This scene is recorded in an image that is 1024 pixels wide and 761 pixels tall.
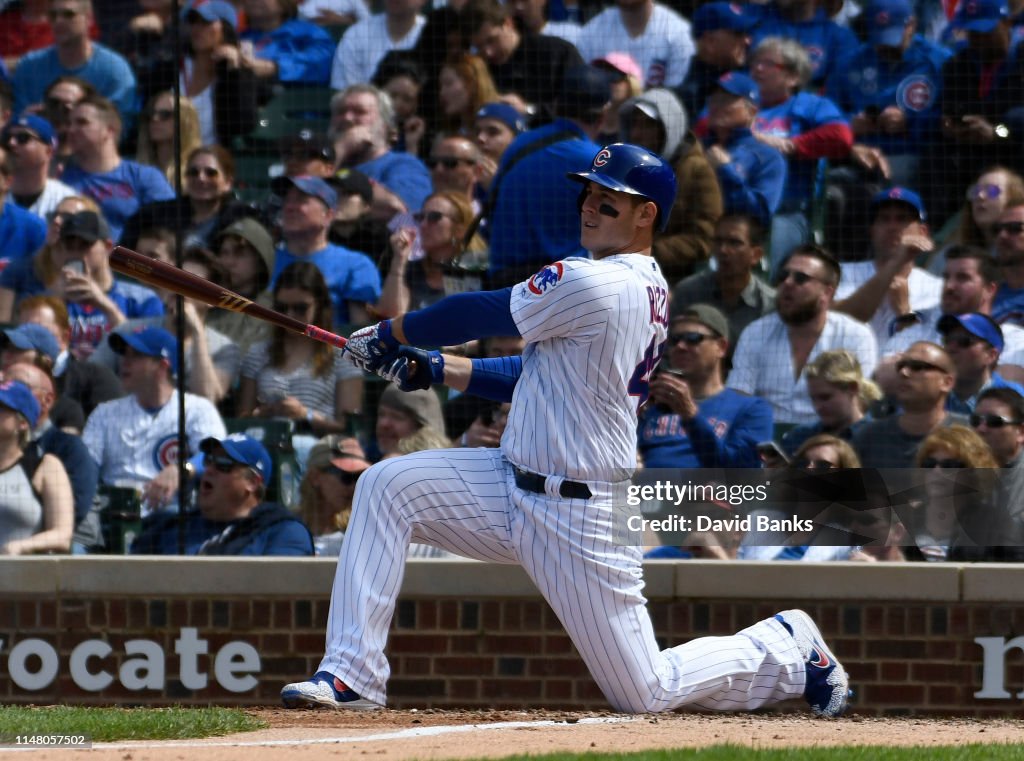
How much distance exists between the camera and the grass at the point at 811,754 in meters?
3.62

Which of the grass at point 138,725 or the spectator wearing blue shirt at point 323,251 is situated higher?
the spectator wearing blue shirt at point 323,251

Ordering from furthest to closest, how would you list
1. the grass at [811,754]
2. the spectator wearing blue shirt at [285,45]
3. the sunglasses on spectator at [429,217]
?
the spectator wearing blue shirt at [285,45] → the sunglasses on spectator at [429,217] → the grass at [811,754]

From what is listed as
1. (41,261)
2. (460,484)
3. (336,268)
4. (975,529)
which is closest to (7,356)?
(41,261)

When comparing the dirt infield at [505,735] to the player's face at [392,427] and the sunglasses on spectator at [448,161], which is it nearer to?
the player's face at [392,427]

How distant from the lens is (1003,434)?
6.00 metres

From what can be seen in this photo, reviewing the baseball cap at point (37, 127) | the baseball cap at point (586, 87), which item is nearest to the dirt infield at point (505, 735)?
the baseball cap at point (586, 87)

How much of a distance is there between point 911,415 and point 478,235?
1967 millimetres

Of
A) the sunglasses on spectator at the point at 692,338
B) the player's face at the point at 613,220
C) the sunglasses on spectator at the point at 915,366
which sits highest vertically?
the player's face at the point at 613,220

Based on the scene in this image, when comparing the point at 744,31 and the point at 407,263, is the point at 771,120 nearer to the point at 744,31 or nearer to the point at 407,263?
the point at 744,31

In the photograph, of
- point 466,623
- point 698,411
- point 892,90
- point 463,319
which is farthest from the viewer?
point 892,90

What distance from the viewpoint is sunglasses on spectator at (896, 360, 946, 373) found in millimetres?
6215

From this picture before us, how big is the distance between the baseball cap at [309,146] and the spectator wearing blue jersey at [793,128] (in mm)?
1980

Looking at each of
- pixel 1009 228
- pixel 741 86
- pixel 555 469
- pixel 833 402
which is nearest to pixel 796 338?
pixel 833 402

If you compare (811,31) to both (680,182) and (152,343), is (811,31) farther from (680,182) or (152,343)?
(152,343)
